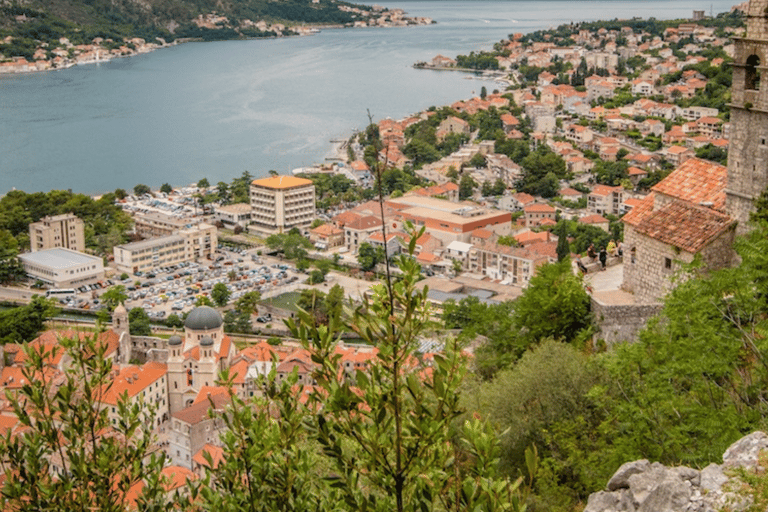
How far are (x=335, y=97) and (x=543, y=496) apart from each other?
30143mm

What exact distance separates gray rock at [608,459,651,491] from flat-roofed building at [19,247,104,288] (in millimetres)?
13155

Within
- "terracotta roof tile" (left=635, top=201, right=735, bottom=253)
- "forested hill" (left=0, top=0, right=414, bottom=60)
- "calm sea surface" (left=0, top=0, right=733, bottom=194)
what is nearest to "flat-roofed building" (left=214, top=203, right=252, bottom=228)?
"calm sea surface" (left=0, top=0, right=733, bottom=194)

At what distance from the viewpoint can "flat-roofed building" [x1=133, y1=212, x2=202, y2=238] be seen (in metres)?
17.1

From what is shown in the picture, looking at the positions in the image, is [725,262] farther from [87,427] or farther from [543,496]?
[87,427]

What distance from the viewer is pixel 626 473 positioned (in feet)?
8.20

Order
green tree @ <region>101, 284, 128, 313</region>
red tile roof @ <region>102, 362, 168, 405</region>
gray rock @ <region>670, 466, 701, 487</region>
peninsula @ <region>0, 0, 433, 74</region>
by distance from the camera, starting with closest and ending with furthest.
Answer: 1. gray rock @ <region>670, 466, 701, 487</region>
2. red tile roof @ <region>102, 362, 168, 405</region>
3. green tree @ <region>101, 284, 128, 313</region>
4. peninsula @ <region>0, 0, 433, 74</region>

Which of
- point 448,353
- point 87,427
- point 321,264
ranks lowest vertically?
point 321,264

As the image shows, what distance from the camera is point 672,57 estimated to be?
31.8 metres

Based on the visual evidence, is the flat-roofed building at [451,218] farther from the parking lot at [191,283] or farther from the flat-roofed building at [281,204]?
the parking lot at [191,283]

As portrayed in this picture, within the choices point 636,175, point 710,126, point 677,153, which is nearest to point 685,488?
point 636,175

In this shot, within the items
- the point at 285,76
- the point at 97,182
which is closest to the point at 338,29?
the point at 285,76

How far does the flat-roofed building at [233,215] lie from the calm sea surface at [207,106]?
2.85 m

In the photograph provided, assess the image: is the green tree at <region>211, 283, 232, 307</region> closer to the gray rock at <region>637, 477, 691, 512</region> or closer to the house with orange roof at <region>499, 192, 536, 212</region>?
the house with orange roof at <region>499, 192, 536, 212</region>

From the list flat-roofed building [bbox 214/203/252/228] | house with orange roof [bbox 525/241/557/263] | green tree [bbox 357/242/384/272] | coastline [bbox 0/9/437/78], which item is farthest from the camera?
coastline [bbox 0/9/437/78]
